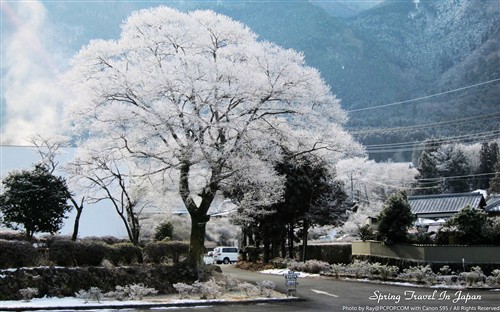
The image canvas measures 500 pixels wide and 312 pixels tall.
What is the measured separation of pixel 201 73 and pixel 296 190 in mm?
11316

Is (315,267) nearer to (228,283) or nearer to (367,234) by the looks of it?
(367,234)

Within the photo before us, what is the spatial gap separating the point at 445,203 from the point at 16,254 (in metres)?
29.6

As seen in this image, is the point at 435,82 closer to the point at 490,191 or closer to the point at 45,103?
the point at 490,191

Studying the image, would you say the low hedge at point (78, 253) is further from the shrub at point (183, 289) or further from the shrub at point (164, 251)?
the shrub at point (183, 289)

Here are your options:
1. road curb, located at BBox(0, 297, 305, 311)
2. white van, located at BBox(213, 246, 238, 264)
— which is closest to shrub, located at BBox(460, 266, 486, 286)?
road curb, located at BBox(0, 297, 305, 311)

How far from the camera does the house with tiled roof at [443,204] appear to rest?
118ft

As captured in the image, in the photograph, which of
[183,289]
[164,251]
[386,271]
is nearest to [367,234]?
[386,271]

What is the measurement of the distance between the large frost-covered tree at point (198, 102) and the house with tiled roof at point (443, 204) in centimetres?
1814

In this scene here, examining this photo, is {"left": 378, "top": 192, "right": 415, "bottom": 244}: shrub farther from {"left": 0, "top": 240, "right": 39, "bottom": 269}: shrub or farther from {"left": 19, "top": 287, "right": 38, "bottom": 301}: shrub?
{"left": 19, "top": 287, "right": 38, "bottom": 301}: shrub

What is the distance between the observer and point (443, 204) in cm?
3766

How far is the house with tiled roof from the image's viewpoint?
118ft

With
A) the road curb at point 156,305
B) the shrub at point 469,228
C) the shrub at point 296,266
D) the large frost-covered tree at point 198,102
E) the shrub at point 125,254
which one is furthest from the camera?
the shrub at point 296,266

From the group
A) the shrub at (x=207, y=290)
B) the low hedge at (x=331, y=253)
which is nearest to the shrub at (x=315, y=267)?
the low hedge at (x=331, y=253)

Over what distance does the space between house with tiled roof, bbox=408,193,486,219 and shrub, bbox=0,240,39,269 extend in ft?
89.1
